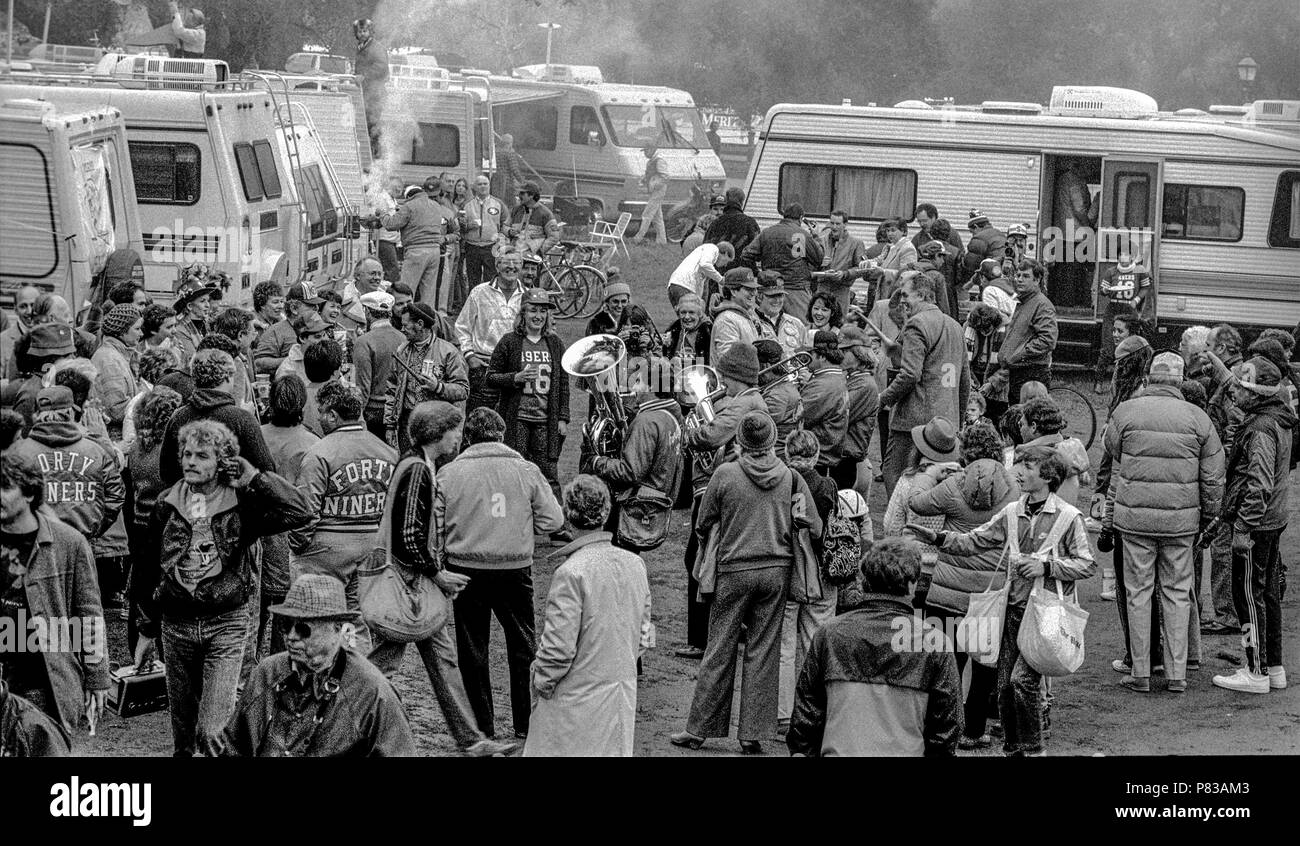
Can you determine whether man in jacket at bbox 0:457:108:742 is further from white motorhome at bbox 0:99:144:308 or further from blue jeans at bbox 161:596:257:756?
white motorhome at bbox 0:99:144:308

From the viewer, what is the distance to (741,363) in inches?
372

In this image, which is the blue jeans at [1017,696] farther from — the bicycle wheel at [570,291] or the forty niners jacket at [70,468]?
the bicycle wheel at [570,291]

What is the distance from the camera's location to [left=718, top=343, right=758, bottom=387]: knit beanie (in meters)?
9.46

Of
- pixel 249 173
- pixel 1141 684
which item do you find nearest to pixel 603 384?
pixel 1141 684

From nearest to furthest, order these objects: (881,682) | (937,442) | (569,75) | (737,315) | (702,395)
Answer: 1. (881,682)
2. (937,442)
3. (702,395)
4. (737,315)
5. (569,75)

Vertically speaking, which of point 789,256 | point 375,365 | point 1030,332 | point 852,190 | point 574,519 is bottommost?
point 574,519

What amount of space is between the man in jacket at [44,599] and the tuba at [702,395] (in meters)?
4.01

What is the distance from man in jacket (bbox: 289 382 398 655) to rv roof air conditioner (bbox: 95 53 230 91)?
27.9 ft

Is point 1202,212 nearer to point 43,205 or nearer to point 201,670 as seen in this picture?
point 43,205

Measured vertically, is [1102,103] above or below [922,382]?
above

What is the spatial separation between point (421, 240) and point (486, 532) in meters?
10.8

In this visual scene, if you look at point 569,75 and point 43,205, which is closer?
point 43,205

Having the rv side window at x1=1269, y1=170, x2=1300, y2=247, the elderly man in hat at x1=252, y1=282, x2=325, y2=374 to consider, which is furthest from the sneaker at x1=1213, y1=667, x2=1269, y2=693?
the rv side window at x1=1269, y1=170, x2=1300, y2=247
